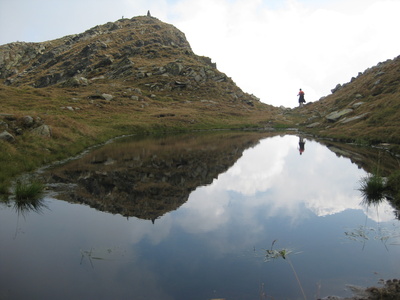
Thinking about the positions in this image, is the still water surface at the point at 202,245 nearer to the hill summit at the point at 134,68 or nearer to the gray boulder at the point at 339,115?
the gray boulder at the point at 339,115

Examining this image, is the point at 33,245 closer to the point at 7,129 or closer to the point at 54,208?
the point at 54,208

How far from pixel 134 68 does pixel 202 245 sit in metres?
110

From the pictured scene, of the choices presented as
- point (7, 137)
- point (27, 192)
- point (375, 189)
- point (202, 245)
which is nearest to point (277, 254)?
point (202, 245)

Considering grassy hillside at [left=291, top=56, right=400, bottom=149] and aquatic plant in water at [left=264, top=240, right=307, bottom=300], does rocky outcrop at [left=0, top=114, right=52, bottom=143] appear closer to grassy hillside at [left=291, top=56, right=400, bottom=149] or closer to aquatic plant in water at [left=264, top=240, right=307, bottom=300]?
aquatic plant in water at [left=264, top=240, right=307, bottom=300]

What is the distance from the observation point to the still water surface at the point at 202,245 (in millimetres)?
8406

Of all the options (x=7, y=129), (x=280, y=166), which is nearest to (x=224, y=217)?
(x=280, y=166)

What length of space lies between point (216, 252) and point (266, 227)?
3.47 meters

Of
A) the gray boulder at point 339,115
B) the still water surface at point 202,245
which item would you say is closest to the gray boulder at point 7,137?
the still water surface at point 202,245

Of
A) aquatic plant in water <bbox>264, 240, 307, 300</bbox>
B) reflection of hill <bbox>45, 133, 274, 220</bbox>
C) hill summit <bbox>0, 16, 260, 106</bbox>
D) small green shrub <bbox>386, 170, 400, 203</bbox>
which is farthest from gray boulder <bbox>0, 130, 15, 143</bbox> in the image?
hill summit <bbox>0, 16, 260, 106</bbox>

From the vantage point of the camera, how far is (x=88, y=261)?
9922mm

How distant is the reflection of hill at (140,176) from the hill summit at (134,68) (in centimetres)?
6482

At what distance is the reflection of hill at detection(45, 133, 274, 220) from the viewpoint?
16531mm

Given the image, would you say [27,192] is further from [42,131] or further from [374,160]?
[374,160]

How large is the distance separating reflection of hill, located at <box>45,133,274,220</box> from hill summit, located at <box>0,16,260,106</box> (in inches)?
2552
